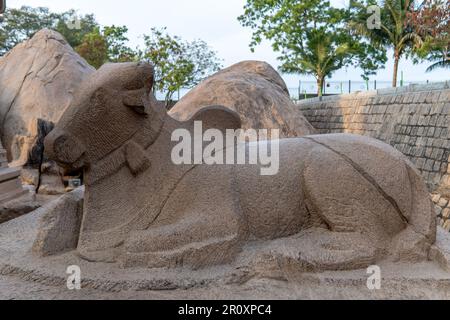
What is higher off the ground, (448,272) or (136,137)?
(136,137)

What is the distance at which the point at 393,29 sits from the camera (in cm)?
2233

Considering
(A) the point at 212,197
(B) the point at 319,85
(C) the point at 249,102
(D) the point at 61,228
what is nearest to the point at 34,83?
(C) the point at 249,102

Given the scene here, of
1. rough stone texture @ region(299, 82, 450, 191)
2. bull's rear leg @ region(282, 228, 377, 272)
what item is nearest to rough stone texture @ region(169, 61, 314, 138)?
rough stone texture @ region(299, 82, 450, 191)

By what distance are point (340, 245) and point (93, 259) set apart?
4.49 feet

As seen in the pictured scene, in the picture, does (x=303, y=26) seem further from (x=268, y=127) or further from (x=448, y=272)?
(x=448, y=272)

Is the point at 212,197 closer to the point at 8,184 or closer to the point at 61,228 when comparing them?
the point at 61,228

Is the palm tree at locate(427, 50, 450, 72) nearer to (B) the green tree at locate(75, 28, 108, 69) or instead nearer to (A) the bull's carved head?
(B) the green tree at locate(75, 28, 108, 69)

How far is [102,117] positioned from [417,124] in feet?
23.8

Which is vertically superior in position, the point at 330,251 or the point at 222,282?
the point at 330,251

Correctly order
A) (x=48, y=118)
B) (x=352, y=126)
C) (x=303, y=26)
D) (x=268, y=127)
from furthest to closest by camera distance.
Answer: (x=303, y=26), (x=352, y=126), (x=48, y=118), (x=268, y=127)

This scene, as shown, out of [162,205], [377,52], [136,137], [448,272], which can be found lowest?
[448,272]

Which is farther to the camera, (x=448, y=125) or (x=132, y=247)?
(x=448, y=125)

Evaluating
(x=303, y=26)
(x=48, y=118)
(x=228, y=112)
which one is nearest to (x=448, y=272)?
(x=228, y=112)

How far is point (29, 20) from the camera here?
2612 centimetres
